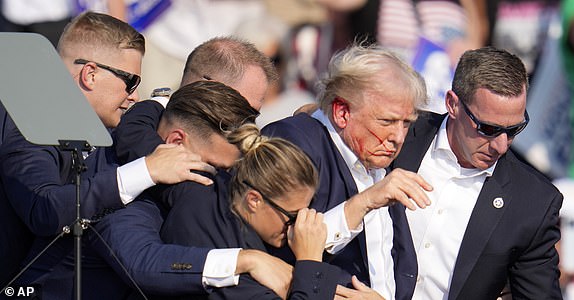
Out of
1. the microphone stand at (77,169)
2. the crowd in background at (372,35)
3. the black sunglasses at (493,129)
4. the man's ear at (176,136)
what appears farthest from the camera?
the crowd in background at (372,35)

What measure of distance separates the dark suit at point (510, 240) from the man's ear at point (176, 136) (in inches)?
42.2

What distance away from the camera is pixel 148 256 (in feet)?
12.1

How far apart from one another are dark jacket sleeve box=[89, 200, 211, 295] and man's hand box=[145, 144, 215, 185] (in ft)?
0.59

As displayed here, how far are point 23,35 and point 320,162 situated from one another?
3.75 feet

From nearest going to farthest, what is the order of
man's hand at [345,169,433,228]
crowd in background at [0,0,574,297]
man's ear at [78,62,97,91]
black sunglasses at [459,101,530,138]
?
man's hand at [345,169,433,228] → man's ear at [78,62,97,91] → black sunglasses at [459,101,530,138] → crowd in background at [0,0,574,297]

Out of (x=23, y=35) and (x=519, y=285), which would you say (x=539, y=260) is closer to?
(x=519, y=285)

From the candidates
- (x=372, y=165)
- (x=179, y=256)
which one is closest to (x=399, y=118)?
(x=372, y=165)

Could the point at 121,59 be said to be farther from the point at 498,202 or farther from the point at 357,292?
the point at 498,202

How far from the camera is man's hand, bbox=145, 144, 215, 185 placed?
381 cm

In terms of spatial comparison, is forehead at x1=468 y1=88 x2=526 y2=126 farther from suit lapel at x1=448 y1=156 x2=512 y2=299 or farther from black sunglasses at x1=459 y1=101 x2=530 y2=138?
suit lapel at x1=448 y1=156 x2=512 y2=299

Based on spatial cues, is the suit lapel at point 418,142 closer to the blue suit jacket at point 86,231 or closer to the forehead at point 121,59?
the forehead at point 121,59

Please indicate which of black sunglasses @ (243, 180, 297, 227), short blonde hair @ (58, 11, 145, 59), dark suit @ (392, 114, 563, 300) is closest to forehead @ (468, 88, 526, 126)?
dark suit @ (392, 114, 563, 300)

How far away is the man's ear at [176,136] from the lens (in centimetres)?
405

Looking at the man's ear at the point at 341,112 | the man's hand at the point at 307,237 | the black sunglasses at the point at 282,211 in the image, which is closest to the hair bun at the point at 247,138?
the black sunglasses at the point at 282,211
